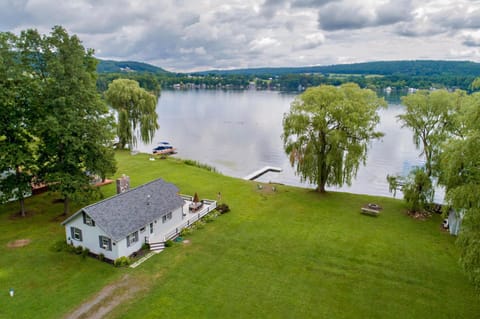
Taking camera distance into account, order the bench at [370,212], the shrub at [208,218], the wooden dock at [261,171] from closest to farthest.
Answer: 1. the shrub at [208,218]
2. the bench at [370,212]
3. the wooden dock at [261,171]

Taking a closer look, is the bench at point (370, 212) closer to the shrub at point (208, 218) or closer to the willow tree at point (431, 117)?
the willow tree at point (431, 117)

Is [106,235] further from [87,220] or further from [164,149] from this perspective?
[164,149]

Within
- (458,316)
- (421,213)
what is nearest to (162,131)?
(421,213)

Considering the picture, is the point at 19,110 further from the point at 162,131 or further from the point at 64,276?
the point at 162,131

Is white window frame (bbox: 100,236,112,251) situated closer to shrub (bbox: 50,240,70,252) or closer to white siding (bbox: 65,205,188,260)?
white siding (bbox: 65,205,188,260)

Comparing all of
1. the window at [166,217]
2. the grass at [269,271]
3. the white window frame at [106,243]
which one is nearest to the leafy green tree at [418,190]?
the grass at [269,271]

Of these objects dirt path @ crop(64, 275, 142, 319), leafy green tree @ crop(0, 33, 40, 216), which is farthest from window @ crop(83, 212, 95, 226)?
leafy green tree @ crop(0, 33, 40, 216)

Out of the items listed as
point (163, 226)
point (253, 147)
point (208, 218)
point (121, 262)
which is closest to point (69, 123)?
point (163, 226)
